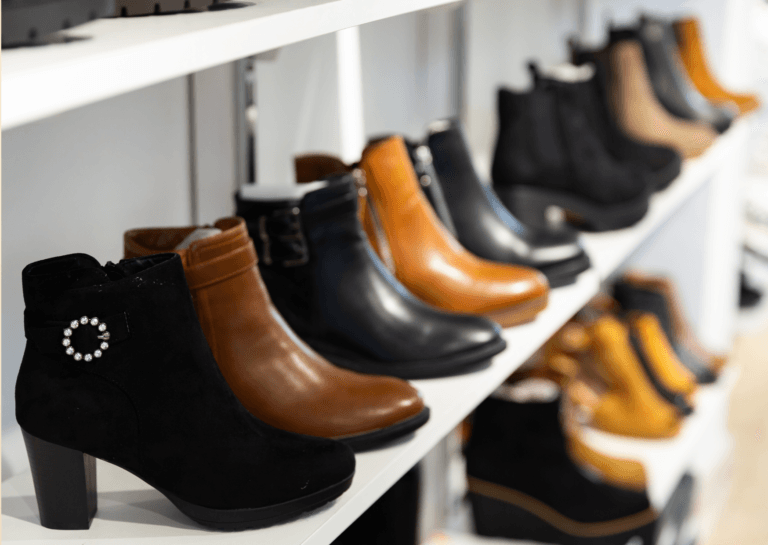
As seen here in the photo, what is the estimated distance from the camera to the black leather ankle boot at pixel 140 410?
55 cm

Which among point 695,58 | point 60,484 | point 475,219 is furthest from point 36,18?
point 695,58

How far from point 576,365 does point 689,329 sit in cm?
50

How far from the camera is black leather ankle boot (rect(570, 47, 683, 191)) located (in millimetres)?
1416

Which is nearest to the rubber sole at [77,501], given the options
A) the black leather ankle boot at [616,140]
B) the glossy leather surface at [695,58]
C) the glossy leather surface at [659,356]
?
the black leather ankle boot at [616,140]

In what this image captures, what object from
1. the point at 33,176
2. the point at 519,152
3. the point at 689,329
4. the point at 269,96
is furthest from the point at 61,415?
the point at 689,329

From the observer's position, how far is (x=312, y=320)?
78 cm

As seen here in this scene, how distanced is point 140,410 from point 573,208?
0.89 m

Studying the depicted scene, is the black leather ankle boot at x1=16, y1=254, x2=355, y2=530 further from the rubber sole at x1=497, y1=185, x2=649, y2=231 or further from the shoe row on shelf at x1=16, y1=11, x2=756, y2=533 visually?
the rubber sole at x1=497, y1=185, x2=649, y2=231

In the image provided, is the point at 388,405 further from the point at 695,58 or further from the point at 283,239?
the point at 695,58

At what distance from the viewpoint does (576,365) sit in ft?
A: 5.35

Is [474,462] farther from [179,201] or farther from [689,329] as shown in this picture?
[689,329]

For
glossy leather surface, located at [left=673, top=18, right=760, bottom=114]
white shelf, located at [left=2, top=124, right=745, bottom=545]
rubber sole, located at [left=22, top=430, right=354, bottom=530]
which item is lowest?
white shelf, located at [left=2, top=124, right=745, bottom=545]

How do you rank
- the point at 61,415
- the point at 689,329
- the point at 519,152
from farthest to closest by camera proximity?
the point at 689,329
the point at 519,152
the point at 61,415

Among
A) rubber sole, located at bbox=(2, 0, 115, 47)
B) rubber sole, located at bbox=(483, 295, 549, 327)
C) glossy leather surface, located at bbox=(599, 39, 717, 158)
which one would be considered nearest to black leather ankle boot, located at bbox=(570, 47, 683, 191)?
glossy leather surface, located at bbox=(599, 39, 717, 158)
